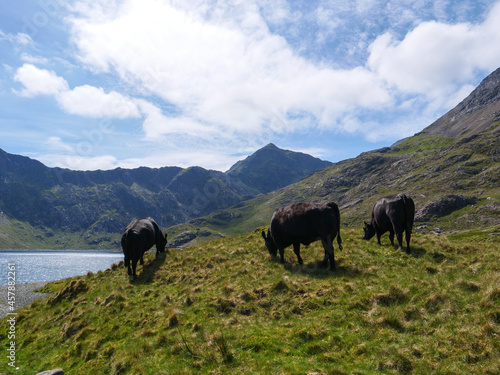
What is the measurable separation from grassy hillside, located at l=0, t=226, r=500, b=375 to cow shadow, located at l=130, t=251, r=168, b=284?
47cm

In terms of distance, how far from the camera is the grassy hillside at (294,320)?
8453 mm

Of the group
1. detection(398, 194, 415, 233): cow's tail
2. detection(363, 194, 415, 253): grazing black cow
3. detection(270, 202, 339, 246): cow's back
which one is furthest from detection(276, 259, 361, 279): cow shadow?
detection(398, 194, 415, 233): cow's tail

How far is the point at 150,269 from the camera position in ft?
79.1

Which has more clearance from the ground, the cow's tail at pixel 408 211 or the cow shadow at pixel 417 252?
the cow's tail at pixel 408 211

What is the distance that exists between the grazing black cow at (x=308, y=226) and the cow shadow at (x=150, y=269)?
422 inches

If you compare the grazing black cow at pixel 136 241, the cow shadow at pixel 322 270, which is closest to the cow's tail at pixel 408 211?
the cow shadow at pixel 322 270

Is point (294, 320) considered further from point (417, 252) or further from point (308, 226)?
point (417, 252)

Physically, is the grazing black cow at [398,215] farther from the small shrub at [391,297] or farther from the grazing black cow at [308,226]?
the small shrub at [391,297]

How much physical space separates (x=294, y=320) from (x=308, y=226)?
6.63 metres

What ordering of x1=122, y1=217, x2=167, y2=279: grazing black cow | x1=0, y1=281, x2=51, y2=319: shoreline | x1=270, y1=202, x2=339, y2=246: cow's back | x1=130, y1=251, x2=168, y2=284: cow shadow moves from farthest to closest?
x1=0, y1=281, x2=51, y2=319: shoreline < x1=122, y1=217, x2=167, y2=279: grazing black cow < x1=130, y1=251, x2=168, y2=284: cow shadow < x1=270, y1=202, x2=339, y2=246: cow's back

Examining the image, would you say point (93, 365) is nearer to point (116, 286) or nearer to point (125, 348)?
point (125, 348)

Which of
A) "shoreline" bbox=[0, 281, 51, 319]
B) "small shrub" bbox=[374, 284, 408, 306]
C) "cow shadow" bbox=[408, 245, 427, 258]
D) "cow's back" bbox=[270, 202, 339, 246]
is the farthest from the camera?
"shoreline" bbox=[0, 281, 51, 319]

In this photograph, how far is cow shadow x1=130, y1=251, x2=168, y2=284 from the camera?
21744mm

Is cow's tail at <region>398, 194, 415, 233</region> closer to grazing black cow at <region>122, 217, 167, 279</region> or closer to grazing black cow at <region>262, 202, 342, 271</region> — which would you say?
grazing black cow at <region>262, 202, 342, 271</region>
